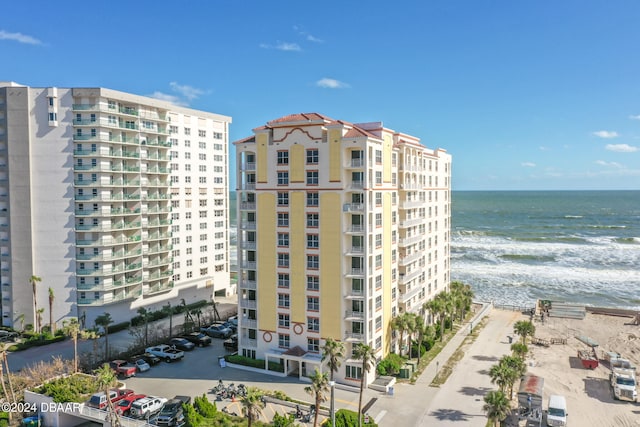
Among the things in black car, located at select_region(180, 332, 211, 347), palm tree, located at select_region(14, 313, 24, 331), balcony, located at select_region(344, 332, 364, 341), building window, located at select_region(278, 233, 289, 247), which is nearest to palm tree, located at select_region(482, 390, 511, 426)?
balcony, located at select_region(344, 332, 364, 341)

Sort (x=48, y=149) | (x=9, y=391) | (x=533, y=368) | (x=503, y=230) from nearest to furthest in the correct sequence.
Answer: (x=9, y=391), (x=533, y=368), (x=48, y=149), (x=503, y=230)

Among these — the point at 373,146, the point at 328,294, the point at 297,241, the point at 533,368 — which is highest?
the point at 373,146

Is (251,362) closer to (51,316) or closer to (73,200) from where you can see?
(51,316)

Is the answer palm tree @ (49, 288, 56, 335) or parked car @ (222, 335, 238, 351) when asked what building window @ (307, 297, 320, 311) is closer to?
parked car @ (222, 335, 238, 351)

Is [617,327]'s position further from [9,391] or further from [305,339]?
[9,391]

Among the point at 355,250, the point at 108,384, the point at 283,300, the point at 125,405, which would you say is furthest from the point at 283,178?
the point at 125,405

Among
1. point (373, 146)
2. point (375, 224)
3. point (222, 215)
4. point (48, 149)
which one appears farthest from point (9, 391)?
point (222, 215)

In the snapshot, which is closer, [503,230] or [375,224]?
[375,224]
